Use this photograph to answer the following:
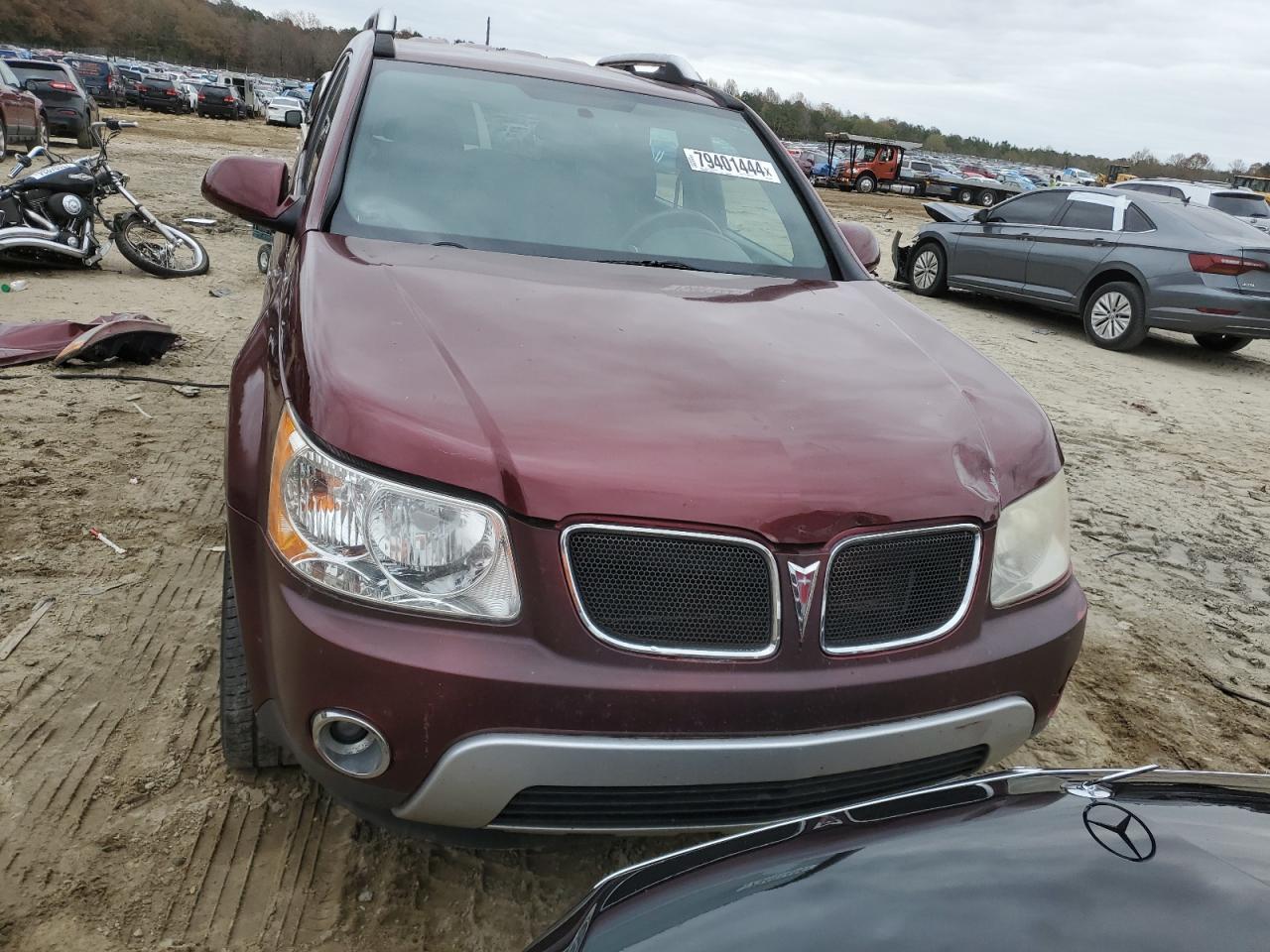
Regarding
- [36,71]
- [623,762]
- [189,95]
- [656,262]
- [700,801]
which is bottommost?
[700,801]

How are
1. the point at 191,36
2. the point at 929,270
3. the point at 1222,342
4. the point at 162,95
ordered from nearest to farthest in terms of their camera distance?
1. the point at 1222,342
2. the point at 929,270
3. the point at 162,95
4. the point at 191,36

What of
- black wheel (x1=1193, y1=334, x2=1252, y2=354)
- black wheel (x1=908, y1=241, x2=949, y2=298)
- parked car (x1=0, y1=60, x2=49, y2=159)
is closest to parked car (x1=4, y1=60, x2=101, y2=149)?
parked car (x1=0, y1=60, x2=49, y2=159)

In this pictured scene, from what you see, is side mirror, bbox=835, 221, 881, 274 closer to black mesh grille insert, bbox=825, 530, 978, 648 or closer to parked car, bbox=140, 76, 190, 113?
black mesh grille insert, bbox=825, 530, 978, 648

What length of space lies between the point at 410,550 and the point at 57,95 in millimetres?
24308

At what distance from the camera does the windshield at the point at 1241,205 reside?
49.2 ft

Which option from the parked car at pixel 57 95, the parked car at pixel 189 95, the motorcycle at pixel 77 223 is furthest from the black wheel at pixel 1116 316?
the parked car at pixel 189 95

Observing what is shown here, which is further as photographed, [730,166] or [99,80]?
[99,80]

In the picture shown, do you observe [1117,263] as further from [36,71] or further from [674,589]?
[36,71]

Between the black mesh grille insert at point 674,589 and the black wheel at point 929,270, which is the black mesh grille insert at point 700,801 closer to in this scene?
the black mesh grille insert at point 674,589

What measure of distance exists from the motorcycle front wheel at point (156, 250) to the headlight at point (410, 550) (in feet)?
25.9

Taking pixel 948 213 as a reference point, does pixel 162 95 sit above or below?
below

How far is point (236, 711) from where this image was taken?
2211 mm

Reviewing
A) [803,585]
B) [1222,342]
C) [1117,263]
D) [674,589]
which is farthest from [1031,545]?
[1222,342]

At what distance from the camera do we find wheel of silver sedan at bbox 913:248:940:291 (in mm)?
11797
